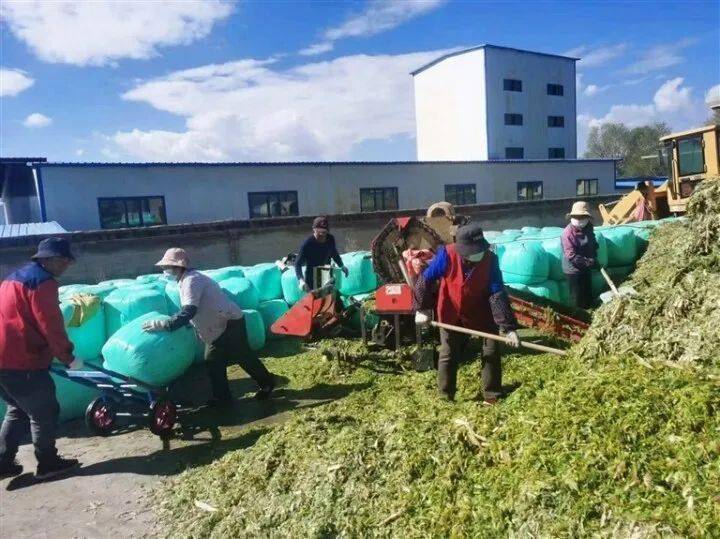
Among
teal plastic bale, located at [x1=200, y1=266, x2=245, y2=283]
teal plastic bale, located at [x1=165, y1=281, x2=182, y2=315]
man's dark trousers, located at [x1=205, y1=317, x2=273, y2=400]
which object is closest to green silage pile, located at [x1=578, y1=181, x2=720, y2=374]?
man's dark trousers, located at [x1=205, y1=317, x2=273, y2=400]

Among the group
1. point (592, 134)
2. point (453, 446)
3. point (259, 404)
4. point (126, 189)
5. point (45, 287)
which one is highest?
point (592, 134)

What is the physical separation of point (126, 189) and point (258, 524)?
641 inches

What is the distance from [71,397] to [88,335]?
82 centimetres

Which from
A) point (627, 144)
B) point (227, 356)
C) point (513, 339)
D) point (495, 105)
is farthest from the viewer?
point (627, 144)

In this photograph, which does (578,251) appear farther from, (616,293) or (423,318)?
(423,318)

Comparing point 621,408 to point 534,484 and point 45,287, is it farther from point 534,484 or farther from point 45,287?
point 45,287

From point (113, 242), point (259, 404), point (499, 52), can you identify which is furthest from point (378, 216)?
point (499, 52)

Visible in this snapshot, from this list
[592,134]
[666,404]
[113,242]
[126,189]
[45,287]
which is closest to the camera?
[666,404]

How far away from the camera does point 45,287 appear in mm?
4523

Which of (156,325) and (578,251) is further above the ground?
(578,251)

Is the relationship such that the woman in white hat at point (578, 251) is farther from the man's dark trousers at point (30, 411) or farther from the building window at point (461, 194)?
the building window at point (461, 194)

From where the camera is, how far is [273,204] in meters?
20.5

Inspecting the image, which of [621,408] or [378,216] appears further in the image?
[378,216]

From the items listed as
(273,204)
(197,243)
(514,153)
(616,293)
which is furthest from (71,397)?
(514,153)
